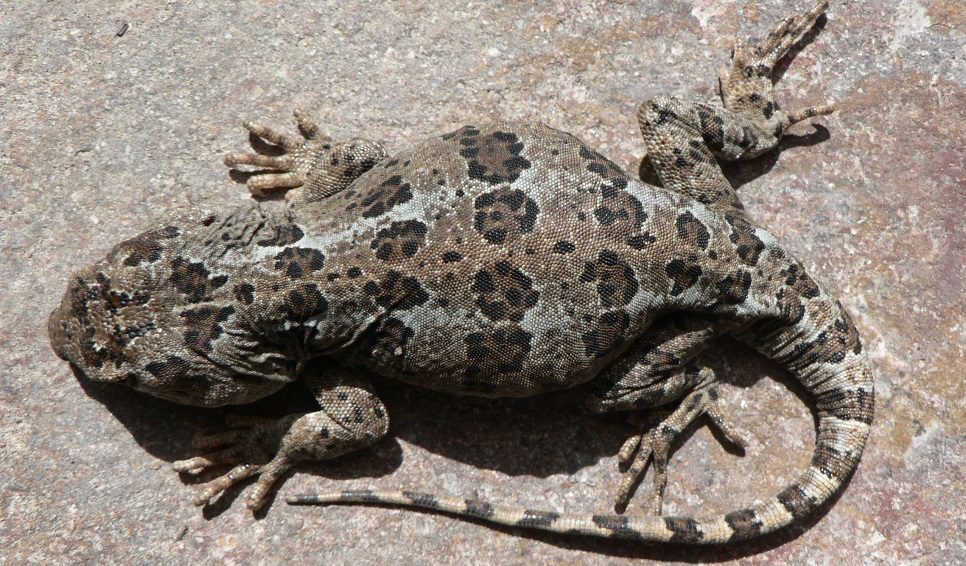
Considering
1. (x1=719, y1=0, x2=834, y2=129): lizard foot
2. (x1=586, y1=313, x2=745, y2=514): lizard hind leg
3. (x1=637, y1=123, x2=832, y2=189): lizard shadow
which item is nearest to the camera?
(x1=586, y1=313, x2=745, y2=514): lizard hind leg

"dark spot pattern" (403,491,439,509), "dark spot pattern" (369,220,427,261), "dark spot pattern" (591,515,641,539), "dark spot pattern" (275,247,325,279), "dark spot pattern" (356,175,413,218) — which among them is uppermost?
"dark spot pattern" (356,175,413,218)

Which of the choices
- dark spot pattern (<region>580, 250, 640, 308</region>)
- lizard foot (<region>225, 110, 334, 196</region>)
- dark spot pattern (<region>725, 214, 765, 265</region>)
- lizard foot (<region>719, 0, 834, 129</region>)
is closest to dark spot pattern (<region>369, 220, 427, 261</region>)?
dark spot pattern (<region>580, 250, 640, 308</region>)

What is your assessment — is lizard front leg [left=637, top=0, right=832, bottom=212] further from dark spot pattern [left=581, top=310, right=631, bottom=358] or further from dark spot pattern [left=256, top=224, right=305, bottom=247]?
dark spot pattern [left=256, top=224, right=305, bottom=247]

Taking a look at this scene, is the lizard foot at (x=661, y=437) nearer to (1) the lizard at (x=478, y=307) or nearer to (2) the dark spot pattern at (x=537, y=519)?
(1) the lizard at (x=478, y=307)

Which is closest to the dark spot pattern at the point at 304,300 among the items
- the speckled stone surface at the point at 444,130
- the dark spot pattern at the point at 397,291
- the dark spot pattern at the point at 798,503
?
the dark spot pattern at the point at 397,291

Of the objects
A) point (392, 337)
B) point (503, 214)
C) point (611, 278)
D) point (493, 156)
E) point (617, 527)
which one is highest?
point (493, 156)

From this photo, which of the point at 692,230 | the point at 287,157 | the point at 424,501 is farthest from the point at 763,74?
the point at 424,501

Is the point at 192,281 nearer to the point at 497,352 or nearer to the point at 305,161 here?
the point at 305,161
